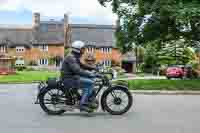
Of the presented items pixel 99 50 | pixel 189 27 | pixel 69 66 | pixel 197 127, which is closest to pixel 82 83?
pixel 69 66

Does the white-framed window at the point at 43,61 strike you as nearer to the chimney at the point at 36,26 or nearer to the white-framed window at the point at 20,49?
the white-framed window at the point at 20,49

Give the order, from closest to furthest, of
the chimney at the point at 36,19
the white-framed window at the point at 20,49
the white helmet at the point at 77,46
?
the white helmet at the point at 77,46 < the white-framed window at the point at 20,49 < the chimney at the point at 36,19

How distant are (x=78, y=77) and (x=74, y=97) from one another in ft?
1.70

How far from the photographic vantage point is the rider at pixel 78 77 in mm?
12203

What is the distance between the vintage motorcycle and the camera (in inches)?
484

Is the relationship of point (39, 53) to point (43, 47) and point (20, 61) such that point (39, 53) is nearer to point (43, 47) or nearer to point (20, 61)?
point (43, 47)

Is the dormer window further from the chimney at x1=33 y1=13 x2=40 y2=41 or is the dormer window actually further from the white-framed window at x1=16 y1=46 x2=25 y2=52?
the white-framed window at x1=16 y1=46 x2=25 y2=52

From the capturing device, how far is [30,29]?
93188 millimetres

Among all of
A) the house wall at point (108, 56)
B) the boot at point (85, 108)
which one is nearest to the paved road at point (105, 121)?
the boot at point (85, 108)

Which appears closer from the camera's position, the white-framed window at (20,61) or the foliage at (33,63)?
the white-framed window at (20,61)

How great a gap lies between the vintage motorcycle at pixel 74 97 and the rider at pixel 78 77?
0.15 metres

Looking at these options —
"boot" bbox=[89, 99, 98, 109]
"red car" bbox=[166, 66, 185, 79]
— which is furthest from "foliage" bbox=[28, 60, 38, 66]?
"boot" bbox=[89, 99, 98, 109]

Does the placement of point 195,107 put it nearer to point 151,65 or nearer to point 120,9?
point 120,9

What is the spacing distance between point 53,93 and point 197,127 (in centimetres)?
384
